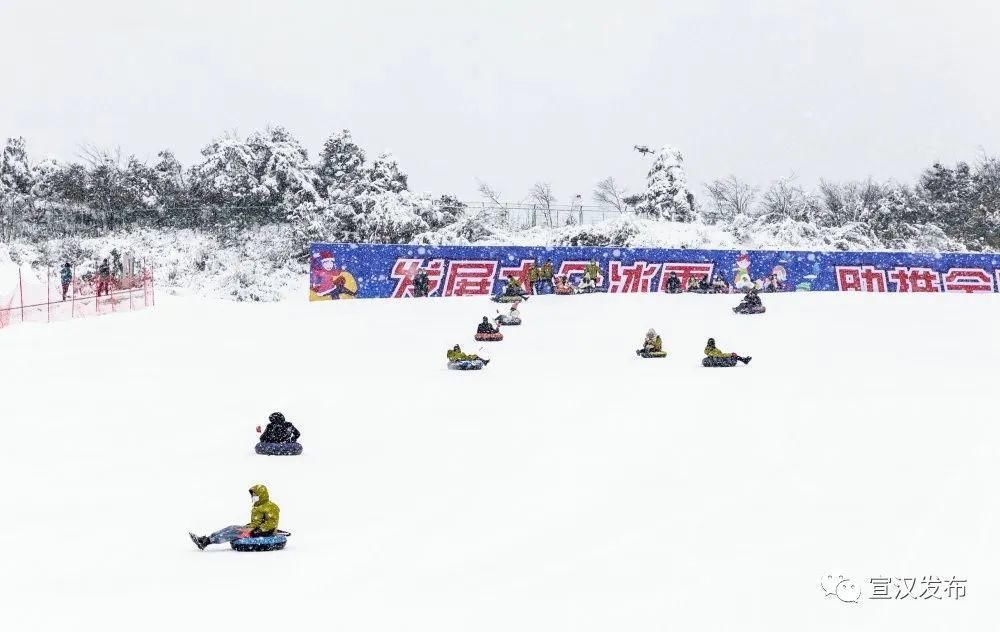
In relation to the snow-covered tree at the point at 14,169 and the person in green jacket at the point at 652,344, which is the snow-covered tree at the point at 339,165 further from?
the person in green jacket at the point at 652,344

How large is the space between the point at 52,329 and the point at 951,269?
37.5 m

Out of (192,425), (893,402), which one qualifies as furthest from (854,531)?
(192,425)

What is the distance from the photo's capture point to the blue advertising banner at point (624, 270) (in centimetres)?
4231

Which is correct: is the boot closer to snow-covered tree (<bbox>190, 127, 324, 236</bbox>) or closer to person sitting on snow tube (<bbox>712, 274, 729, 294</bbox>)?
person sitting on snow tube (<bbox>712, 274, 729, 294</bbox>)

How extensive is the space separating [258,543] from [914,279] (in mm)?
41720

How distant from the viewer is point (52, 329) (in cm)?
3061

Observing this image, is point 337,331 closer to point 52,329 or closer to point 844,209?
point 52,329

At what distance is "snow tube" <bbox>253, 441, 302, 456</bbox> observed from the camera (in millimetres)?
16906

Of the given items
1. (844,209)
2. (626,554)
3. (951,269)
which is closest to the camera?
(626,554)

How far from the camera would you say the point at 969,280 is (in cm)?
4744

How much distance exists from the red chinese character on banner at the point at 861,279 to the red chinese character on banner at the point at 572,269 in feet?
37.6

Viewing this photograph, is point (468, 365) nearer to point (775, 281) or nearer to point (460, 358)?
point (460, 358)

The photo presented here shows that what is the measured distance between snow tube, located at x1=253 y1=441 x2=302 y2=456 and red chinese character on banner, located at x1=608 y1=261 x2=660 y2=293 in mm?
28985

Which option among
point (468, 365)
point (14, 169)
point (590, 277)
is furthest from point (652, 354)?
point (14, 169)
